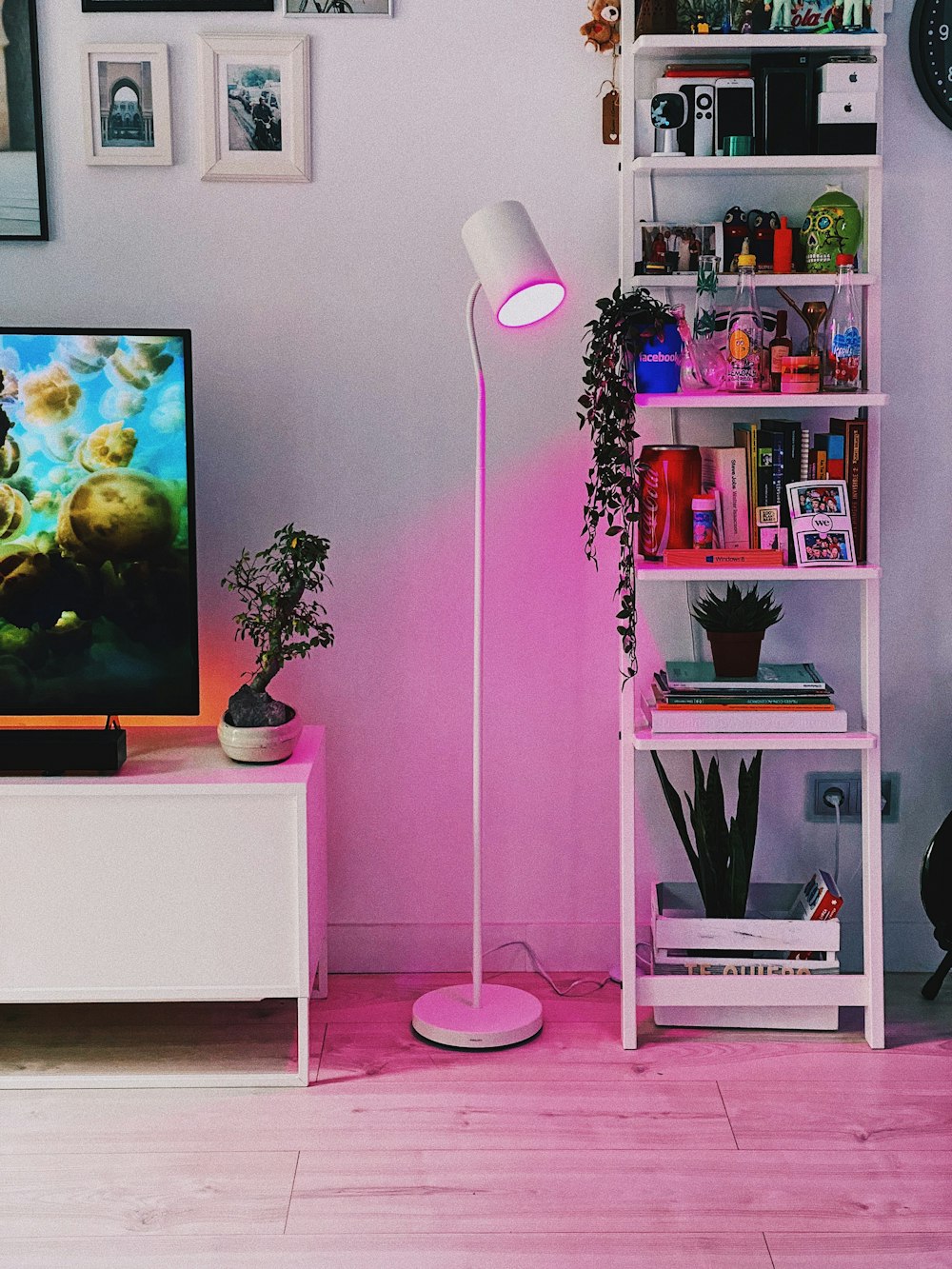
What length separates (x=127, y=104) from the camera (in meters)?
2.73

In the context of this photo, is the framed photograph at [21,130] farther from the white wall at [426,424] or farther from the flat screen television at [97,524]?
the flat screen television at [97,524]

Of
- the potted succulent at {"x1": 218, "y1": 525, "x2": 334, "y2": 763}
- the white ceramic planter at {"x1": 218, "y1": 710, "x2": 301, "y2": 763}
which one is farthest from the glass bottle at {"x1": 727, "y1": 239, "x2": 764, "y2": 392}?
the white ceramic planter at {"x1": 218, "y1": 710, "x2": 301, "y2": 763}

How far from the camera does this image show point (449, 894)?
2.96 m

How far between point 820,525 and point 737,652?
0.30 metres

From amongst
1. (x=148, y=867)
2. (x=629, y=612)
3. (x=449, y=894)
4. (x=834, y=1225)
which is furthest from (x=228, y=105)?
(x=834, y=1225)

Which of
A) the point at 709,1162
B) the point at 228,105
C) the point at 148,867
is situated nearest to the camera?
the point at 709,1162

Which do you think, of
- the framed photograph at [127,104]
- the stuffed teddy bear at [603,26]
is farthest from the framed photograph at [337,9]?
the stuffed teddy bear at [603,26]

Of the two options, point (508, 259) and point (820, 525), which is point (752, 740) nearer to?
point (820, 525)

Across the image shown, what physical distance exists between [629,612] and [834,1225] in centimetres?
111

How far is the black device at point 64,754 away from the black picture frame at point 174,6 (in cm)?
146

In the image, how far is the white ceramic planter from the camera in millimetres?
2520

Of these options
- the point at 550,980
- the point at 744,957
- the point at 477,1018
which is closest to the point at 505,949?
the point at 550,980

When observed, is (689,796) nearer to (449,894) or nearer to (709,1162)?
(449,894)

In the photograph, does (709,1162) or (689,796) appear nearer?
(709,1162)
